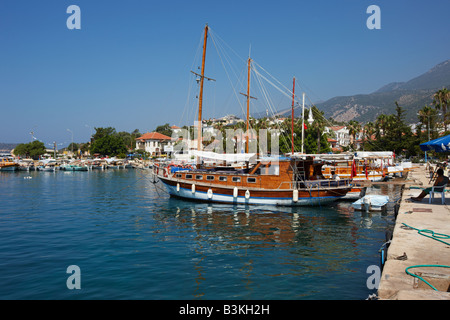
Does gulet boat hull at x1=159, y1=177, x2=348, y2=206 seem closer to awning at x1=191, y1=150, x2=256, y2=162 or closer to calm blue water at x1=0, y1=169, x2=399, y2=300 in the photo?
calm blue water at x1=0, y1=169, x2=399, y2=300

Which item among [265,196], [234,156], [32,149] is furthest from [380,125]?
[32,149]

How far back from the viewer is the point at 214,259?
1318cm

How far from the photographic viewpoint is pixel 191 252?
14.2 m

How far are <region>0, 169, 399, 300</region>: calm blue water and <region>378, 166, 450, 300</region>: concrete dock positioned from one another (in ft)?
5.53

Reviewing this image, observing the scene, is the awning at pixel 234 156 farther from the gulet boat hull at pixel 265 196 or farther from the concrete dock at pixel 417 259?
the concrete dock at pixel 417 259

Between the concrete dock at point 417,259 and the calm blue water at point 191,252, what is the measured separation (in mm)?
1684

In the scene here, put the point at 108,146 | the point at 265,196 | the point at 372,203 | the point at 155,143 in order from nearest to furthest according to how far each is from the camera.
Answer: the point at 372,203 → the point at 265,196 → the point at 108,146 → the point at 155,143

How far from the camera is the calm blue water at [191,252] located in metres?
10.1

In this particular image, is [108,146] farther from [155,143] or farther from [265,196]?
[265,196]

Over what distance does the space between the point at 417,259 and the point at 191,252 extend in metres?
8.62

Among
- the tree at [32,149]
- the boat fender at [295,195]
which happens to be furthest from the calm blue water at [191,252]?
the tree at [32,149]

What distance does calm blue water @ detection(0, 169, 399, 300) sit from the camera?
33.3ft
